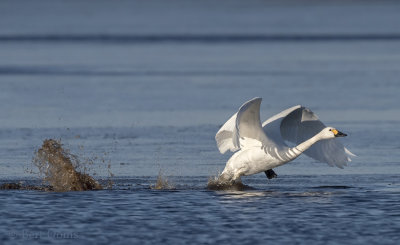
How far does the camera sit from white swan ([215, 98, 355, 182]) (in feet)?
48.0

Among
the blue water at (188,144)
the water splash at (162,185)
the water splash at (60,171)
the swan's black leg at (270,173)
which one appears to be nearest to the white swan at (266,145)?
the swan's black leg at (270,173)

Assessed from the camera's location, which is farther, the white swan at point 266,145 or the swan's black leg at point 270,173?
the swan's black leg at point 270,173

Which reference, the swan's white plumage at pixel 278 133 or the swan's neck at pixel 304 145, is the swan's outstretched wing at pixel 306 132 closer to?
the swan's white plumage at pixel 278 133

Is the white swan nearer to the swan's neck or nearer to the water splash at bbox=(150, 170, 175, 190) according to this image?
the swan's neck

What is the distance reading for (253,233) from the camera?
11.9 meters

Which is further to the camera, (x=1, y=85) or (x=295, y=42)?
(x=295, y=42)

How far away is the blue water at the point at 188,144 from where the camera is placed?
40.0 feet

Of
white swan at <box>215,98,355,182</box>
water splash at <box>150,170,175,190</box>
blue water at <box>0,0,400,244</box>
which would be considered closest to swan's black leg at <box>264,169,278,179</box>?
white swan at <box>215,98,355,182</box>

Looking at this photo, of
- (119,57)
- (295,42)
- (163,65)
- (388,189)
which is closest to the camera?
(388,189)

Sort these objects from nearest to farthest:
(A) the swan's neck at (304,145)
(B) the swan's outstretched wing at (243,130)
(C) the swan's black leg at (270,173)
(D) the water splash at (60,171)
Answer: (B) the swan's outstretched wing at (243,130) → (D) the water splash at (60,171) → (A) the swan's neck at (304,145) → (C) the swan's black leg at (270,173)

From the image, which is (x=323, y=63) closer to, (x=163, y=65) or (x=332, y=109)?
(x=163, y=65)

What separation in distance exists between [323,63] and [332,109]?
11524 millimetres

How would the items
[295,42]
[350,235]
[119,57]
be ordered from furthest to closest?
[295,42], [119,57], [350,235]

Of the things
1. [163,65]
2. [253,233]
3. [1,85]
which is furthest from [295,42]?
[253,233]
